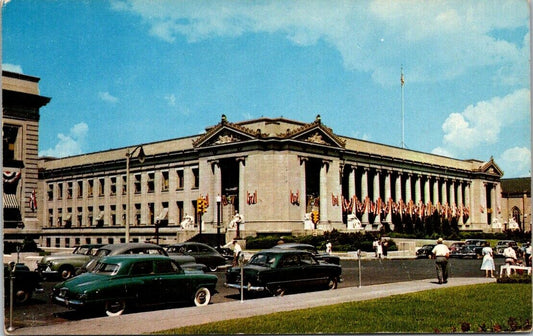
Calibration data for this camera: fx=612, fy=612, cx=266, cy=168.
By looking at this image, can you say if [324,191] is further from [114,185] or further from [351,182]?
[114,185]

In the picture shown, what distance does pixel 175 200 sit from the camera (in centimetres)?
7381

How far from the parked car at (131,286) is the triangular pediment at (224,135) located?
46.1 m

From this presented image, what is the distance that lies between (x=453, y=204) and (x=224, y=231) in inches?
1735

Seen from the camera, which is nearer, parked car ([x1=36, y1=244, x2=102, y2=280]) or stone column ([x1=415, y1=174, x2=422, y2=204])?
parked car ([x1=36, y1=244, x2=102, y2=280])

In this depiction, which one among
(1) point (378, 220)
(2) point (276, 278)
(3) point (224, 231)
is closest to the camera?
(2) point (276, 278)

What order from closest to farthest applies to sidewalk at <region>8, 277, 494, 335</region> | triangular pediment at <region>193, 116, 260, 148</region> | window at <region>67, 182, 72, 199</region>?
sidewalk at <region>8, 277, 494, 335</region>
triangular pediment at <region>193, 116, 260, 148</region>
window at <region>67, 182, 72, 199</region>

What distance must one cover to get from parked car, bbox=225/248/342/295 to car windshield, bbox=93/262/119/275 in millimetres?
4859

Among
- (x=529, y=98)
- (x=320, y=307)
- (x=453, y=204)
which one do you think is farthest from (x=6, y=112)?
(x=453, y=204)

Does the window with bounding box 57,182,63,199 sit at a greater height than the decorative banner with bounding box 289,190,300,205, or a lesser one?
greater

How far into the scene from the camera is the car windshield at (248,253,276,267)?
68.2 ft

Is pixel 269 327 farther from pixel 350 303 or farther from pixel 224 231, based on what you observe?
pixel 224 231

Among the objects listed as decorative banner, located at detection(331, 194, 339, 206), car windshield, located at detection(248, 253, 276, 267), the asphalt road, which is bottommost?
the asphalt road

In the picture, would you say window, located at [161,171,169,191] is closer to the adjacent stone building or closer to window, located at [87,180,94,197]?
window, located at [87,180,94,197]

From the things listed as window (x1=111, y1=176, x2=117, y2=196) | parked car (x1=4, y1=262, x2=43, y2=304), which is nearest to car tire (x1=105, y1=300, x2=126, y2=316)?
parked car (x1=4, y1=262, x2=43, y2=304)
